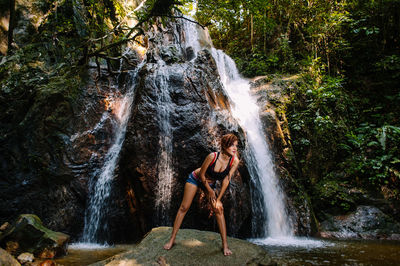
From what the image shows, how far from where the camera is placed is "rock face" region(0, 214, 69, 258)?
4207mm

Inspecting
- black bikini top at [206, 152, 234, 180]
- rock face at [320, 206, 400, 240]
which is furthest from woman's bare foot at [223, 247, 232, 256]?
rock face at [320, 206, 400, 240]

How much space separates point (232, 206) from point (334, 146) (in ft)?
17.1

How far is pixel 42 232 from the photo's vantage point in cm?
444

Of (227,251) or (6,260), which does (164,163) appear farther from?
(6,260)

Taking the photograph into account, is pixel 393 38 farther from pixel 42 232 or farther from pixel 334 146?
pixel 42 232

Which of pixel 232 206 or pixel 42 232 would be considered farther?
pixel 232 206

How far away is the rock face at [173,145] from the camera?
538 cm

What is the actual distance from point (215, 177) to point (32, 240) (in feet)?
12.6

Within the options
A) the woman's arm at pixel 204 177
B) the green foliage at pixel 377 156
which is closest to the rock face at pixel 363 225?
the green foliage at pixel 377 156

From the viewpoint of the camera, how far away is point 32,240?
4.31 meters

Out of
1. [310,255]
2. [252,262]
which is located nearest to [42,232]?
[252,262]

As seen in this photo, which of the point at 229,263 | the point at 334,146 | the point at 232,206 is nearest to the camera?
the point at 229,263

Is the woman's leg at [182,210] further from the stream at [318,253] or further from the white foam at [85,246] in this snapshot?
the white foam at [85,246]

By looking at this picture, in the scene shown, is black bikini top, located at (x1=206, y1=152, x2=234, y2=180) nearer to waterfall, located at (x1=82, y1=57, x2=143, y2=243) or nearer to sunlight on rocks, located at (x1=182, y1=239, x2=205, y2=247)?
sunlight on rocks, located at (x1=182, y1=239, x2=205, y2=247)
